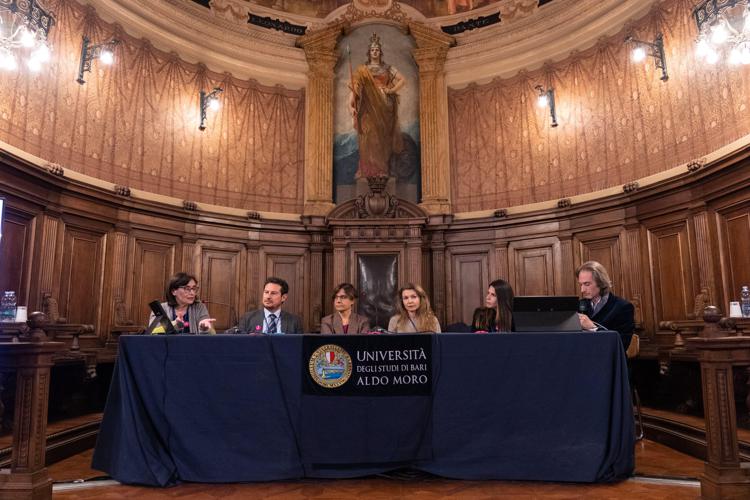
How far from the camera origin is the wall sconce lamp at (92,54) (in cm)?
658

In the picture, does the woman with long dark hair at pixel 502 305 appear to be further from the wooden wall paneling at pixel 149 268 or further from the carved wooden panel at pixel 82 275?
the carved wooden panel at pixel 82 275

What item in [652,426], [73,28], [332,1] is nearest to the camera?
[652,426]

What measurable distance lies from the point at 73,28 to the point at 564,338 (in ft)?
23.0

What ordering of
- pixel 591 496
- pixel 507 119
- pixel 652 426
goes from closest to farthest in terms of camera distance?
pixel 591 496 → pixel 652 426 → pixel 507 119

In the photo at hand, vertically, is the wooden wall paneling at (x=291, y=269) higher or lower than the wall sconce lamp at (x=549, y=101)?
lower

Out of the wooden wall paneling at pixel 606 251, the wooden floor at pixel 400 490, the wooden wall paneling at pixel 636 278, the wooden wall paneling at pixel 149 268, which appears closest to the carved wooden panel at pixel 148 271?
the wooden wall paneling at pixel 149 268

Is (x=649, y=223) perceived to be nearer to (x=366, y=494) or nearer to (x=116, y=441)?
(x=366, y=494)

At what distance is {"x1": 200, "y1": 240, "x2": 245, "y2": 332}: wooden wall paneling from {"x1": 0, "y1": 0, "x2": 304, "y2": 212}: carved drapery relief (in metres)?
0.79

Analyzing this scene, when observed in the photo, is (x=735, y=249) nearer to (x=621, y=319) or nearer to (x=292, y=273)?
(x=621, y=319)

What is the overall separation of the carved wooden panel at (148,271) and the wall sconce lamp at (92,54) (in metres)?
2.30

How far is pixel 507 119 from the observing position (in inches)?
337

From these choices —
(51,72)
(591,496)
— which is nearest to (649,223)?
(591,496)

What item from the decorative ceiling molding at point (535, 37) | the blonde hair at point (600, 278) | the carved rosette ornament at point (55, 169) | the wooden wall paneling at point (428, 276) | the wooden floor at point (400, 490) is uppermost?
the decorative ceiling molding at point (535, 37)

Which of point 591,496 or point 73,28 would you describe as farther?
point 73,28
